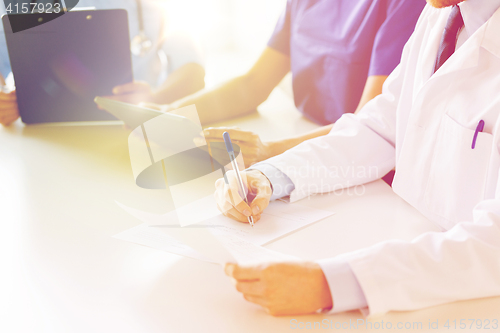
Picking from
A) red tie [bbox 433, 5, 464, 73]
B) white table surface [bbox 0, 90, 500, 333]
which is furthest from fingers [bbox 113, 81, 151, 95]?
red tie [bbox 433, 5, 464, 73]

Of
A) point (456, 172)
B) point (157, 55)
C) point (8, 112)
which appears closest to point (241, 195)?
point (456, 172)

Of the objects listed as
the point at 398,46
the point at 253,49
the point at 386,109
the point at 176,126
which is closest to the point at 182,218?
the point at 176,126

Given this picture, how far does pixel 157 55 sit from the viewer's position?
1.80 metres

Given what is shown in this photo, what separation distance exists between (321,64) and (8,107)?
1.00 meters

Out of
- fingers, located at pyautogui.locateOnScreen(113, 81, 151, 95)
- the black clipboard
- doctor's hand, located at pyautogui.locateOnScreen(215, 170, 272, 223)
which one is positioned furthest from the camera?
fingers, located at pyautogui.locateOnScreen(113, 81, 151, 95)

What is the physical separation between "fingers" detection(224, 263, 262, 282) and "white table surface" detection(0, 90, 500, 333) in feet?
0.13

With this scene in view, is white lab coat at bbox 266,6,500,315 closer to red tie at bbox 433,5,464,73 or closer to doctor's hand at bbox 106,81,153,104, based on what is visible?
red tie at bbox 433,5,464,73

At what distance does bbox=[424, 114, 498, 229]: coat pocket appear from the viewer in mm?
612

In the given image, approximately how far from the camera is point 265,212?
721 mm

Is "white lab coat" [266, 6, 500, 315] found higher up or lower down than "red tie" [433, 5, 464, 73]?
lower down

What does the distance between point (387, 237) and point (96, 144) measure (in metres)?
0.83

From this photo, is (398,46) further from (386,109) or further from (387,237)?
(387,237)

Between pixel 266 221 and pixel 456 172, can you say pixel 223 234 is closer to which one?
pixel 266 221

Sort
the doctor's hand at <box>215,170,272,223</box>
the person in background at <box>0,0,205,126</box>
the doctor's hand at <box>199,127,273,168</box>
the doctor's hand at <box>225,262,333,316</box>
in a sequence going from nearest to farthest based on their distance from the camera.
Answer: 1. the doctor's hand at <box>225,262,333,316</box>
2. the doctor's hand at <box>215,170,272,223</box>
3. the doctor's hand at <box>199,127,273,168</box>
4. the person in background at <box>0,0,205,126</box>
